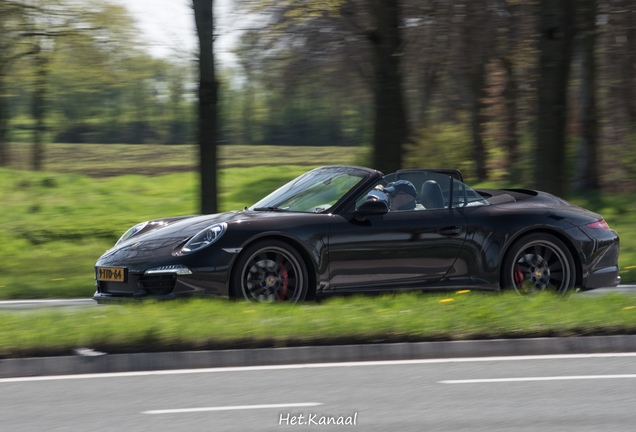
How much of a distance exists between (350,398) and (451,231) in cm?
314

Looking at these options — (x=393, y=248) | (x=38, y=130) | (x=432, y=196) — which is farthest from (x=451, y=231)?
(x=38, y=130)

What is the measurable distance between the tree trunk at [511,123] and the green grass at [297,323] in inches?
583

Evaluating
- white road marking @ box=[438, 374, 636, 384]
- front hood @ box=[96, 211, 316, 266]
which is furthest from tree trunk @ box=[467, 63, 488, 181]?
white road marking @ box=[438, 374, 636, 384]

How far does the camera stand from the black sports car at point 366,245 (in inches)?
284

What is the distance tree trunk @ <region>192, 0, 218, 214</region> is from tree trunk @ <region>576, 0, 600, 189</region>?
33.2 ft

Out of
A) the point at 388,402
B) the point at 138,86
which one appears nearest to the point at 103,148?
the point at 138,86

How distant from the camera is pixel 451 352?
6109 millimetres

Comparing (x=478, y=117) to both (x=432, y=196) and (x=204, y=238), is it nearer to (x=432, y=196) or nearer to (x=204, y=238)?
(x=432, y=196)

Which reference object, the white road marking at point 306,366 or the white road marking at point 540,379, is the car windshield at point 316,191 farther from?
the white road marking at point 540,379

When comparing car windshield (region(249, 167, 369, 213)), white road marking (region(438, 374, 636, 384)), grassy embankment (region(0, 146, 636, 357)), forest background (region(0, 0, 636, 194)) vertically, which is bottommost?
white road marking (region(438, 374, 636, 384))

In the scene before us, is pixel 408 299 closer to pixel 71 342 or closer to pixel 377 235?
pixel 377 235

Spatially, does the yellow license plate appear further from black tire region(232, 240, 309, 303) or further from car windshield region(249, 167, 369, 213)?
car windshield region(249, 167, 369, 213)

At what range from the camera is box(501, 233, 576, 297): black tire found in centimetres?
791

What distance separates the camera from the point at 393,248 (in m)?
7.54
